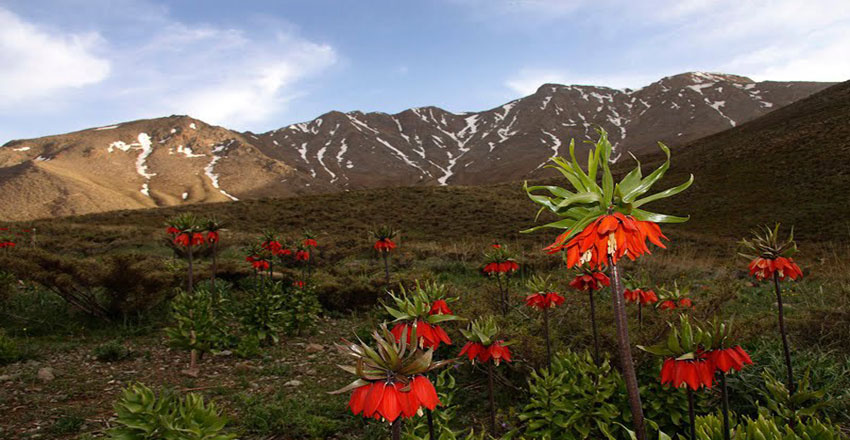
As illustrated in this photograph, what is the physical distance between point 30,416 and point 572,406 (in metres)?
5.17

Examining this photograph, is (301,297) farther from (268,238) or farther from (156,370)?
(156,370)

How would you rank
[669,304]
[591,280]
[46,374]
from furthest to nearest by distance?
[46,374]
[669,304]
[591,280]

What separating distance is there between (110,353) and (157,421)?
4.31 m

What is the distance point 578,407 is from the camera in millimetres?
3133

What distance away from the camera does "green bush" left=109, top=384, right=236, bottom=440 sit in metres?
2.40

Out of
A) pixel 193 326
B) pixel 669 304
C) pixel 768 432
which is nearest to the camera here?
pixel 768 432

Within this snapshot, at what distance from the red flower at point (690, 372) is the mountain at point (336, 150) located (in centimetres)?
9665

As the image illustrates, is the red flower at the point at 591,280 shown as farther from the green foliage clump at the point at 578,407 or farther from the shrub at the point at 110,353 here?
the shrub at the point at 110,353

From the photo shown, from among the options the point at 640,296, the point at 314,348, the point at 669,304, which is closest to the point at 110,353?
the point at 314,348

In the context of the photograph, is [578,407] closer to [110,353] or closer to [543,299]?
[543,299]

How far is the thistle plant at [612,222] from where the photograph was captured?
1658 mm

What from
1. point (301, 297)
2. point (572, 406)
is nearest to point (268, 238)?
point (301, 297)

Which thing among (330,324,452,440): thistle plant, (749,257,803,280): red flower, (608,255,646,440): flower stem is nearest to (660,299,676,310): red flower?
(749,257,803,280): red flower

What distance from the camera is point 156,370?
5496 millimetres
